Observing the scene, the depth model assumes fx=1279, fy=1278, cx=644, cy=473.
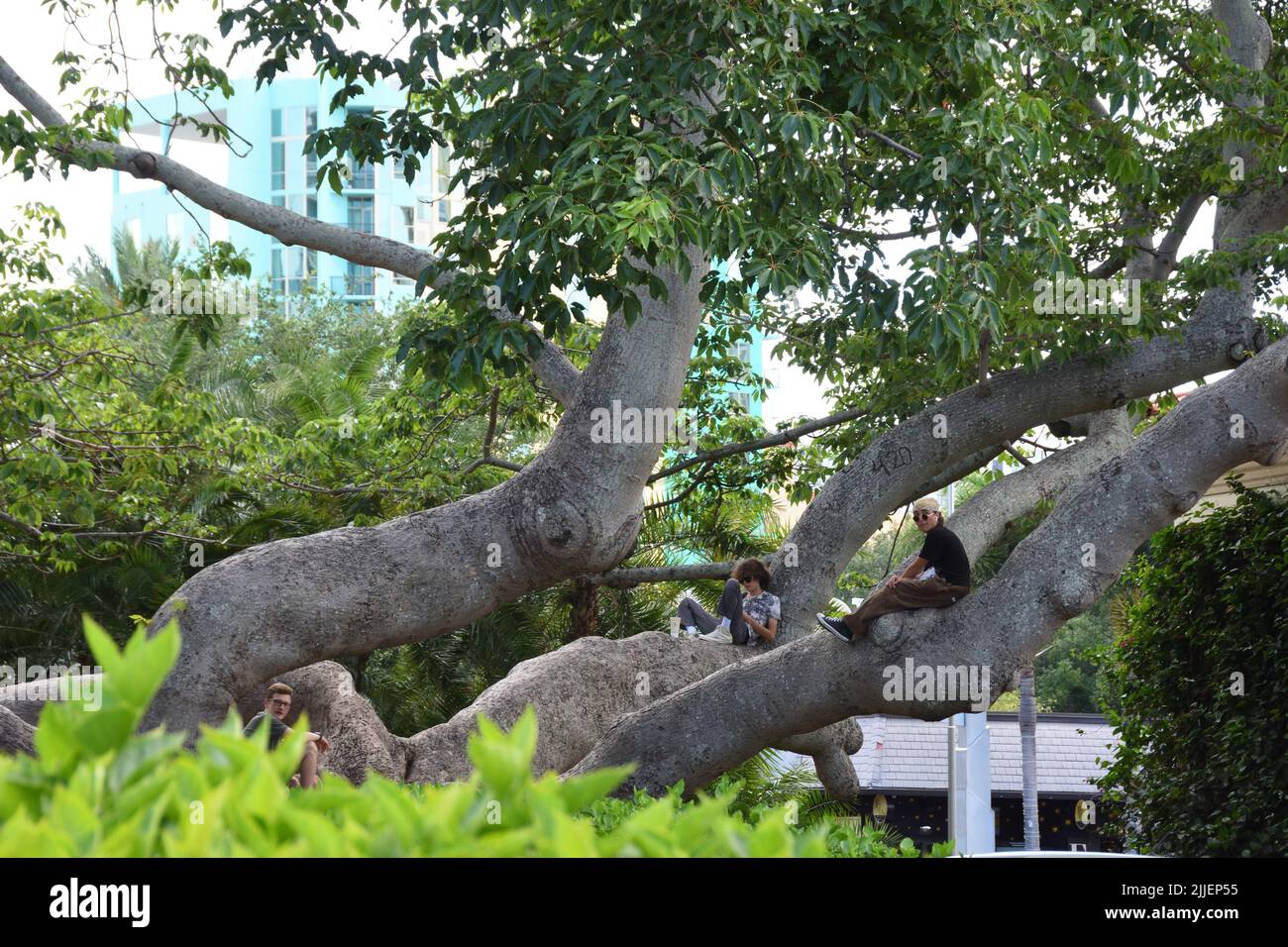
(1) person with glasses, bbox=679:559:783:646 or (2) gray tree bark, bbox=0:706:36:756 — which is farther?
(1) person with glasses, bbox=679:559:783:646

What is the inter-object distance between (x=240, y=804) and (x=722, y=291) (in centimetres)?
607

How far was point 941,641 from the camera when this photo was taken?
6.70 meters

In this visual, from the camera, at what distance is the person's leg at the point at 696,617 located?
32.9 feet

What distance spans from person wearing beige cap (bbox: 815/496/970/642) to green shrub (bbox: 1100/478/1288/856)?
2.77 m

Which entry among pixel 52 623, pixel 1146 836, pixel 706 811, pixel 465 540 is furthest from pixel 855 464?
pixel 52 623

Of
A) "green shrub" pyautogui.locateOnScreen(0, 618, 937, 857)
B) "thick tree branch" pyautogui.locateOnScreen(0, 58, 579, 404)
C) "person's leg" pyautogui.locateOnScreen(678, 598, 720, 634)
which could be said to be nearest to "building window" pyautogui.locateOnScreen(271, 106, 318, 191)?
"person's leg" pyautogui.locateOnScreen(678, 598, 720, 634)

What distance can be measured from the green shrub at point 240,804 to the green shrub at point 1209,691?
793cm

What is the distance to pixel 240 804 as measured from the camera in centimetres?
136

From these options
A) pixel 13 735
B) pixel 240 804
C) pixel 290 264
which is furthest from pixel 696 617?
pixel 290 264

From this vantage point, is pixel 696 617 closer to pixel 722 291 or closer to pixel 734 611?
pixel 734 611

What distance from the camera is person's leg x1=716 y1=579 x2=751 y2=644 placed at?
8.89m

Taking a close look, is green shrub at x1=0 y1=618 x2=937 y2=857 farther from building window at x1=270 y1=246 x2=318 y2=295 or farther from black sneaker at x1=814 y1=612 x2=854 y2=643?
building window at x1=270 y1=246 x2=318 y2=295
